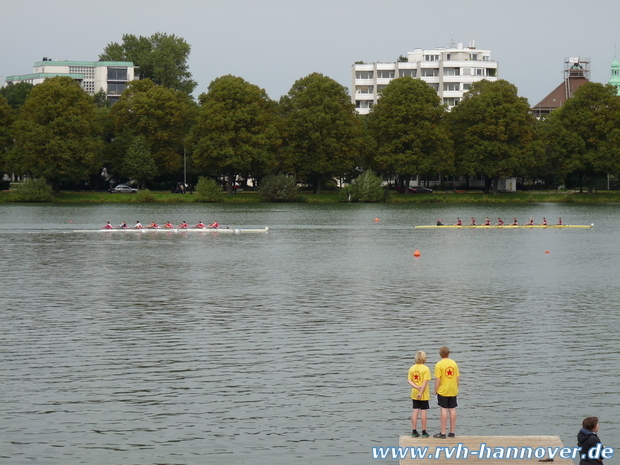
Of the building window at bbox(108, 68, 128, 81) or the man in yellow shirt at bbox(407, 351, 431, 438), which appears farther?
the building window at bbox(108, 68, 128, 81)

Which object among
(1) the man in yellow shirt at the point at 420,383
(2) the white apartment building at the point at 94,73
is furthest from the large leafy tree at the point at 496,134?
(1) the man in yellow shirt at the point at 420,383

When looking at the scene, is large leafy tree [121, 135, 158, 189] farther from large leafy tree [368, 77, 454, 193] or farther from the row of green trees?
large leafy tree [368, 77, 454, 193]

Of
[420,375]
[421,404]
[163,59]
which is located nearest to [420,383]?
[420,375]

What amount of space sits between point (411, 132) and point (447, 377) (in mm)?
108508

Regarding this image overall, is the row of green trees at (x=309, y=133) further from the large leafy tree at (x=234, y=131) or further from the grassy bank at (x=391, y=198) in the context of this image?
the grassy bank at (x=391, y=198)

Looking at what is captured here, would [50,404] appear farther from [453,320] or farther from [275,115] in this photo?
[275,115]

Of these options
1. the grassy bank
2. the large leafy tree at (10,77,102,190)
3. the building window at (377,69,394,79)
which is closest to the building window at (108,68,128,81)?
the grassy bank

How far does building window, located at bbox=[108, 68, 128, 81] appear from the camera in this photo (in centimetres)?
18038

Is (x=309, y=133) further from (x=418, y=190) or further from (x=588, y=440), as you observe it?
(x=588, y=440)

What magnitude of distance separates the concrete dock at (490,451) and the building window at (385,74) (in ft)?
604

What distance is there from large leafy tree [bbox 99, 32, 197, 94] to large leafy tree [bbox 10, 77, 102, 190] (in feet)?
164

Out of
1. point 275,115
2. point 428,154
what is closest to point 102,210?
point 275,115

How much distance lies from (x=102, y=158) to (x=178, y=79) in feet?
170

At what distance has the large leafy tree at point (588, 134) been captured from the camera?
122 meters
